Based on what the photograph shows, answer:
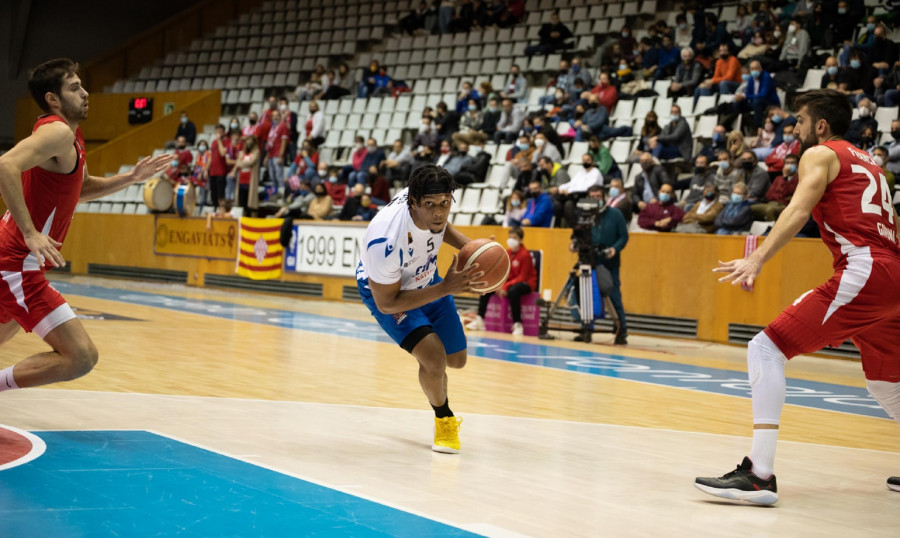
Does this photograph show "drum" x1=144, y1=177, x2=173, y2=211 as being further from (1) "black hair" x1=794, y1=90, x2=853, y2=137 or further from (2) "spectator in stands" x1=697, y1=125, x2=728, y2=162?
(1) "black hair" x1=794, y1=90, x2=853, y2=137

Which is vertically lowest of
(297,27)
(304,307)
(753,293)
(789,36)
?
(304,307)

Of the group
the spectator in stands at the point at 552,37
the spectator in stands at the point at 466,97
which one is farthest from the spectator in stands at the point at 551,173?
the spectator in stands at the point at 552,37

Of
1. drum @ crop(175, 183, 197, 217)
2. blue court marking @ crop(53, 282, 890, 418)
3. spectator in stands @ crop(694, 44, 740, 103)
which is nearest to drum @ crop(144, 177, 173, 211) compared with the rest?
drum @ crop(175, 183, 197, 217)

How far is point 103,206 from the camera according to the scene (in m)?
27.2

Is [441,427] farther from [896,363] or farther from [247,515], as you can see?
[896,363]

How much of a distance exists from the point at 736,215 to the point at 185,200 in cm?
1268

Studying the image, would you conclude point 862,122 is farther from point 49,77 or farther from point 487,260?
point 49,77

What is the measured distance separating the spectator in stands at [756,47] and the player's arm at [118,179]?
1312cm

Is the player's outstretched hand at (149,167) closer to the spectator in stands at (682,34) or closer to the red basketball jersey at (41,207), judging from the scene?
the red basketball jersey at (41,207)

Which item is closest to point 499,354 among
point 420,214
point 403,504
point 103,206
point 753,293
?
point 753,293

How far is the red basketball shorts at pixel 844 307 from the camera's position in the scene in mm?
4875

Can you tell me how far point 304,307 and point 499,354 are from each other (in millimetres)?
6862

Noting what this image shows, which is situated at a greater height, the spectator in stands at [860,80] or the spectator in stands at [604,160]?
the spectator in stands at [860,80]

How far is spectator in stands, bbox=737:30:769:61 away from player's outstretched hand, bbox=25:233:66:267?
14421 mm
